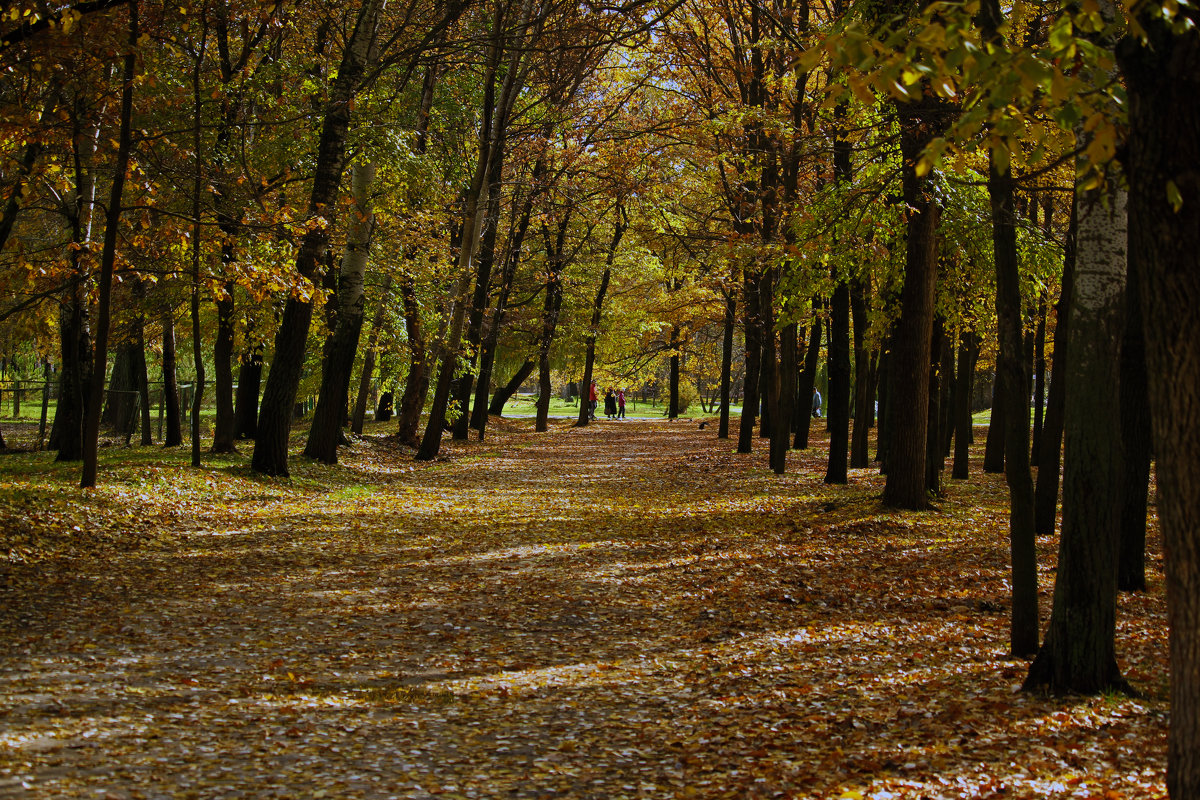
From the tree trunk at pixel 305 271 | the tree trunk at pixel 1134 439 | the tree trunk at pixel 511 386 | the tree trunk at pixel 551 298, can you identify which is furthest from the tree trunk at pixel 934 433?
the tree trunk at pixel 511 386

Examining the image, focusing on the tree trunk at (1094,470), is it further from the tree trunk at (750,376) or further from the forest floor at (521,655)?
the tree trunk at (750,376)

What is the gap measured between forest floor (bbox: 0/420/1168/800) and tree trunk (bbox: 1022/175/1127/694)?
0.97 ft

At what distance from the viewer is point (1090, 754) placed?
4684 millimetres

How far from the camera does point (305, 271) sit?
1482 cm

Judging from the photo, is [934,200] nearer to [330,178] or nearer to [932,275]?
[932,275]

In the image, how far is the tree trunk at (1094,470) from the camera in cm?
545

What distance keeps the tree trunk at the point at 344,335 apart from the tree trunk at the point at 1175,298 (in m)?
15.3

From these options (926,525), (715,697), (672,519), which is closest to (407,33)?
(672,519)

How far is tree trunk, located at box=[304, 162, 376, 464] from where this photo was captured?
684 inches

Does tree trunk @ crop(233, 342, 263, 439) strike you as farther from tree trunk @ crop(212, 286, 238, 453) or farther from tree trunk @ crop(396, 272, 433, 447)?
tree trunk @ crop(396, 272, 433, 447)

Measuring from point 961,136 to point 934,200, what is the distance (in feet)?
27.9

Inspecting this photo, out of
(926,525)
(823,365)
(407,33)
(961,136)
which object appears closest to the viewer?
(961,136)

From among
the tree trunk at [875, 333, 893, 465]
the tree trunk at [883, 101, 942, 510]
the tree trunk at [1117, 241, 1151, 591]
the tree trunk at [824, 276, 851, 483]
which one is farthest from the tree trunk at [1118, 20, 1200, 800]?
the tree trunk at [875, 333, 893, 465]

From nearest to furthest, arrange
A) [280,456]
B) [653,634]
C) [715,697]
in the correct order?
[715,697] < [653,634] < [280,456]
